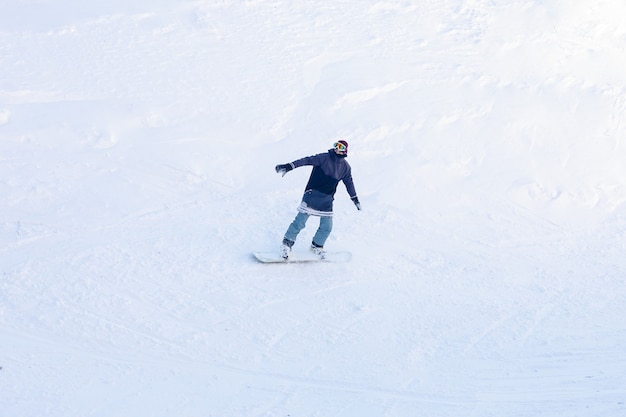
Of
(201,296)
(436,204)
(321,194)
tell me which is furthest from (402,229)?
(201,296)

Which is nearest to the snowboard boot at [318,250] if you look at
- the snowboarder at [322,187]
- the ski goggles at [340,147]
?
the snowboarder at [322,187]

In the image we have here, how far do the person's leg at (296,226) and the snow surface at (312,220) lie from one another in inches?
15.1

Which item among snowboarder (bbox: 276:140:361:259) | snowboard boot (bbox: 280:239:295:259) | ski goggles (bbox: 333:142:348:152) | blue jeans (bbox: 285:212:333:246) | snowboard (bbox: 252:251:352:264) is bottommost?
snowboard (bbox: 252:251:352:264)

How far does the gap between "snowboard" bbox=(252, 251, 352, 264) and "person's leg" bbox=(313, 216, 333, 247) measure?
0.19 m

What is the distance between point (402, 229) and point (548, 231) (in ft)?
7.06

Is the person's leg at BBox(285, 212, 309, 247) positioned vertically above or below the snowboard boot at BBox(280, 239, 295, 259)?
above

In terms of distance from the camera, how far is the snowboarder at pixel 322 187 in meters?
9.26

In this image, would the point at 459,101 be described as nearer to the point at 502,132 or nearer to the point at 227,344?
the point at 502,132

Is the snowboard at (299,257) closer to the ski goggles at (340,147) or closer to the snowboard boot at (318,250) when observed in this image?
the snowboard boot at (318,250)

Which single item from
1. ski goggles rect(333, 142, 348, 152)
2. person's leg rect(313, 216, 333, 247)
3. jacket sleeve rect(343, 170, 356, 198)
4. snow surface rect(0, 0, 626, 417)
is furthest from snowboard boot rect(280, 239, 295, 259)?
ski goggles rect(333, 142, 348, 152)

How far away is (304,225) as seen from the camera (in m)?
9.48

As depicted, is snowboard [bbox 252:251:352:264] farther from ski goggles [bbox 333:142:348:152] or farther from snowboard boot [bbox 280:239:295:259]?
ski goggles [bbox 333:142:348:152]

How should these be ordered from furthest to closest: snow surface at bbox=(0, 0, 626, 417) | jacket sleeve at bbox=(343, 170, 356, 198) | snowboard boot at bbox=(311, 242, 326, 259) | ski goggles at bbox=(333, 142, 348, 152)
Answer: snowboard boot at bbox=(311, 242, 326, 259) < jacket sleeve at bbox=(343, 170, 356, 198) < ski goggles at bbox=(333, 142, 348, 152) < snow surface at bbox=(0, 0, 626, 417)

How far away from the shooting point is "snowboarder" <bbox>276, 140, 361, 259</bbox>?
30.4 feet
